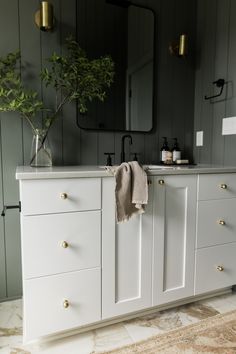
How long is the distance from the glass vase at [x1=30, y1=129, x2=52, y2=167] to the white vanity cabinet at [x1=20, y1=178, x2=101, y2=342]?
412 mm

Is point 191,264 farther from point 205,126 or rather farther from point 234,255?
point 205,126

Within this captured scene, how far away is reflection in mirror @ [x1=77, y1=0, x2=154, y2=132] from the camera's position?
72.3 inches

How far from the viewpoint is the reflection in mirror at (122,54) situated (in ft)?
6.02

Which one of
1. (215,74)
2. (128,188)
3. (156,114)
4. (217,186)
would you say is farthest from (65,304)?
(215,74)

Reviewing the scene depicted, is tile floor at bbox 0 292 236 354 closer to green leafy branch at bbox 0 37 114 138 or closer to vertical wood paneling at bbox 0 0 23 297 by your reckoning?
vertical wood paneling at bbox 0 0 23 297

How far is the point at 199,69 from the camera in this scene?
7.20 feet

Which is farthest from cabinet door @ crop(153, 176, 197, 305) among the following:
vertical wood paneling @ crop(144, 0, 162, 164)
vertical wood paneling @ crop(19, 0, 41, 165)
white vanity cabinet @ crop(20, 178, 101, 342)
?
vertical wood paneling @ crop(19, 0, 41, 165)

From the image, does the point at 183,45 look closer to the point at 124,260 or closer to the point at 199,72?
the point at 199,72

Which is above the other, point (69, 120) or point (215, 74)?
point (215, 74)

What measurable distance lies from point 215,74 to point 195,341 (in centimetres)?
184

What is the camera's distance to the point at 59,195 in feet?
4.14

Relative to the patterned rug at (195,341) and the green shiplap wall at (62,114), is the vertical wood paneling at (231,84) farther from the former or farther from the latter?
the patterned rug at (195,341)

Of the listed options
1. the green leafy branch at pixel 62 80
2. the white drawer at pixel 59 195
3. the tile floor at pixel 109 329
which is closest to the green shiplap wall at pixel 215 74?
the green leafy branch at pixel 62 80

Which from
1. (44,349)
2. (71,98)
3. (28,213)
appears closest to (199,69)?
(71,98)
